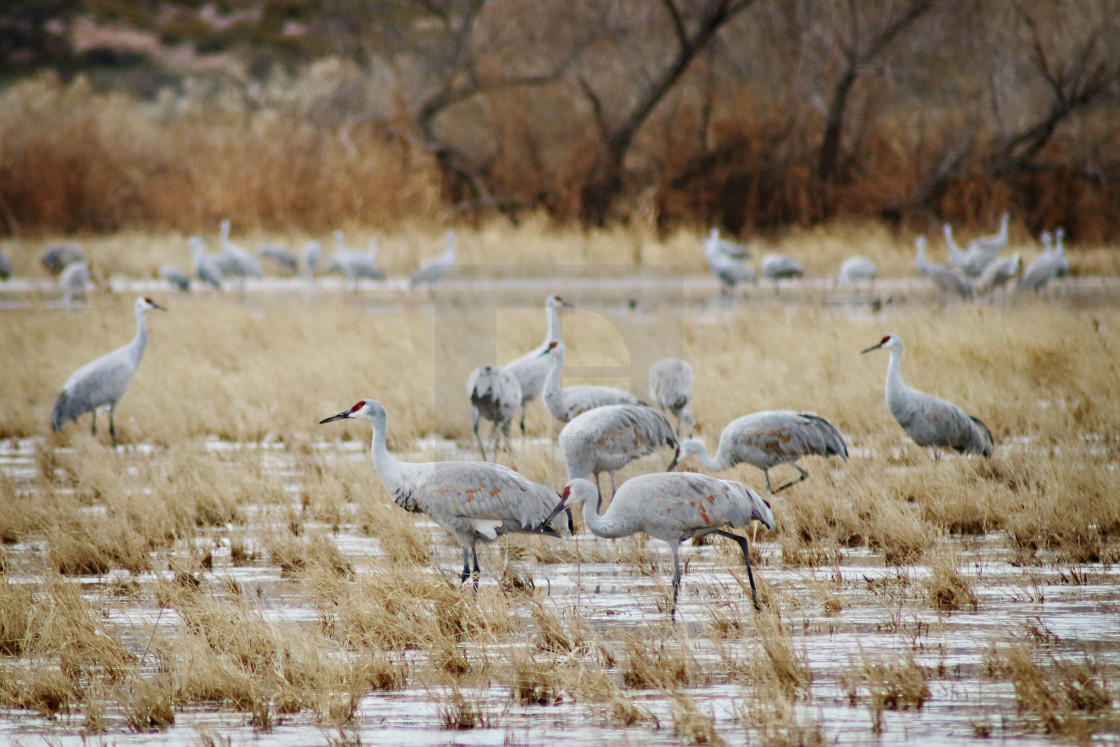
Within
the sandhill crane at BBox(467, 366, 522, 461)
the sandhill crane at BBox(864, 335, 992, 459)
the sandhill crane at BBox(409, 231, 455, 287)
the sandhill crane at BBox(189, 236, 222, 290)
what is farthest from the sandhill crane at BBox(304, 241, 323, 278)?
the sandhill crane at BBox(864, 335, 992, 459)

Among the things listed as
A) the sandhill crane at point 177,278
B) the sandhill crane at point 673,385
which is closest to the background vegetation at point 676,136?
the sandhill crane at point 177,278

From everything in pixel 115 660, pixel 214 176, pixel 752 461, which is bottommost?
pixel 115 660

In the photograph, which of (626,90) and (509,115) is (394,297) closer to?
(509,115)

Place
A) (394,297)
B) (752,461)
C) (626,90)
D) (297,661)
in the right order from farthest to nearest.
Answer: (626,90) → (394,297) → (752,461) → (297,661)

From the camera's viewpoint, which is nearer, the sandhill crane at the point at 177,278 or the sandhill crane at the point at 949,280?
the sandhill crane at the point at 949,280

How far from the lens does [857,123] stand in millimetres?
26734

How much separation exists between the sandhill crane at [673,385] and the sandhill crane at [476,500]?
9.76 feet

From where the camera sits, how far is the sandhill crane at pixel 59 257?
20.5m

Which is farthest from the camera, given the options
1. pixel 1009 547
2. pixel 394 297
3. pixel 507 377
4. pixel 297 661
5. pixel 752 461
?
pixel 394 297

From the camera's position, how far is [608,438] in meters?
7.13

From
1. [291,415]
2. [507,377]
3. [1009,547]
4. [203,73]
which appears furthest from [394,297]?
[203,73]

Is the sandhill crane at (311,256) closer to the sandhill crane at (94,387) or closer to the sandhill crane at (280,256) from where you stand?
the sandhill crane at (280,256)

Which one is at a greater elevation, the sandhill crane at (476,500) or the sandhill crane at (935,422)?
the sandhill crane at (935,422)

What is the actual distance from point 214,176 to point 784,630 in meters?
23.0
